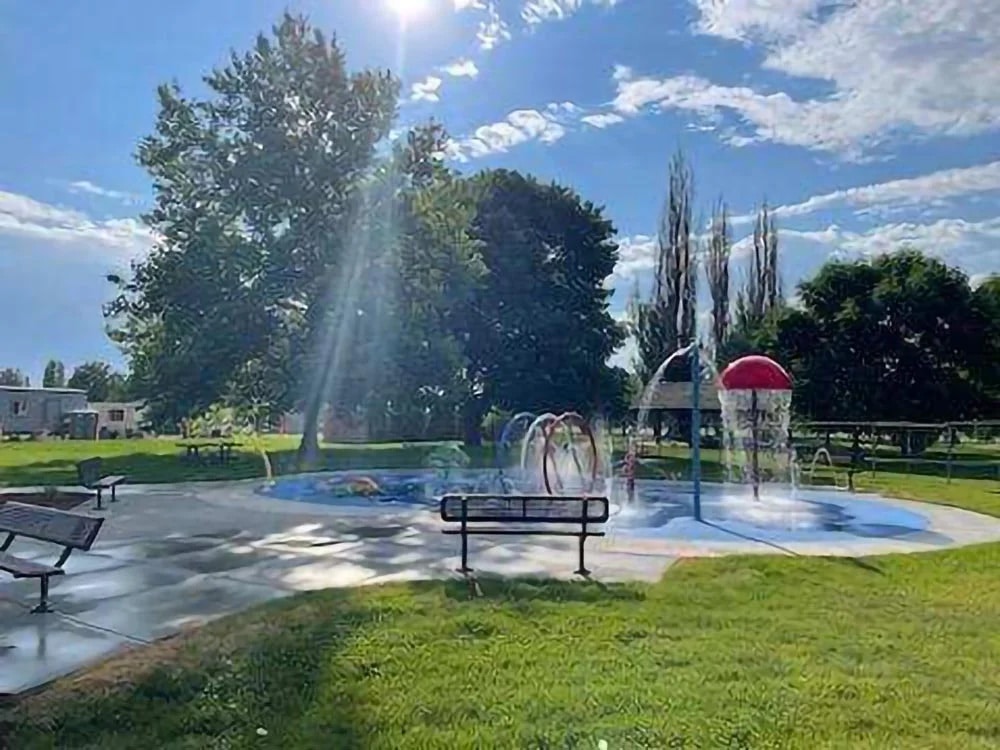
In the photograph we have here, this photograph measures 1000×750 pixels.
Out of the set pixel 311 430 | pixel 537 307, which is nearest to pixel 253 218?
pixel 311 430

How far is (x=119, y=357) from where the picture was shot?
3112 cm

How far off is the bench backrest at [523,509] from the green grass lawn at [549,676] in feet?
3.56

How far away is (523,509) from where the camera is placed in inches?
341

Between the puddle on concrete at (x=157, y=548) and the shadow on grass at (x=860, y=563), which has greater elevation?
the shadow on grass at (x=860, y=563)

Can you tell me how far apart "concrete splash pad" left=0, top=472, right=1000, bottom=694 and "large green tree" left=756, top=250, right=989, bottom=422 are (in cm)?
1965

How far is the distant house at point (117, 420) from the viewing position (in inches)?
1851

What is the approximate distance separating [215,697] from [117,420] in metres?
51.2

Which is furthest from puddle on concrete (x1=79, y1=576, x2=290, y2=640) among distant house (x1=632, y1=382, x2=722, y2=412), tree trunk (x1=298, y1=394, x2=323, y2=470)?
distant house (x1=632, y1=382, x2=722, y2=412)

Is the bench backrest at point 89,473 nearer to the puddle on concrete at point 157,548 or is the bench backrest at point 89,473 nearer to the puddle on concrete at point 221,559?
the puddle on concrete at point 157,548

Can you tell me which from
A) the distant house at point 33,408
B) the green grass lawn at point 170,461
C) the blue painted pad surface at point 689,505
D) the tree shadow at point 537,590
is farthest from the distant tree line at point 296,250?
the distant house at point 33,408

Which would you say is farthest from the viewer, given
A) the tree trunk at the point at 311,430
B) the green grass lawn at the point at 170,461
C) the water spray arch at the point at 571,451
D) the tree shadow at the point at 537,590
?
the tree trunk at the point at 311,430

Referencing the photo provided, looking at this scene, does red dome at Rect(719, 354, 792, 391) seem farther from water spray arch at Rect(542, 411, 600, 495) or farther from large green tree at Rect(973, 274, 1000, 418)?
large green tree at Rect(973, 274, 1000, 418)

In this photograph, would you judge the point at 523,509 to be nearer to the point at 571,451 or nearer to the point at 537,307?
the point at 571,451

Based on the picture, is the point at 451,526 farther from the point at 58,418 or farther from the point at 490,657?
the point at 58,418
